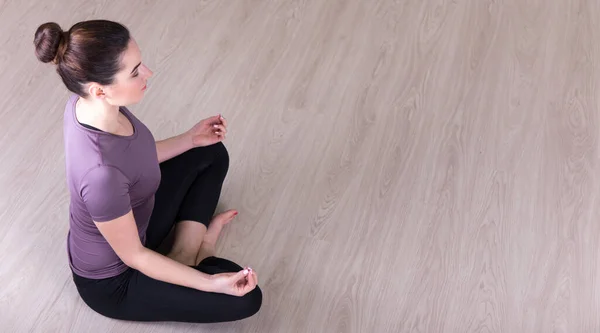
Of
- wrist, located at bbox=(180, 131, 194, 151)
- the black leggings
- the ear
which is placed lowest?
the black leggings

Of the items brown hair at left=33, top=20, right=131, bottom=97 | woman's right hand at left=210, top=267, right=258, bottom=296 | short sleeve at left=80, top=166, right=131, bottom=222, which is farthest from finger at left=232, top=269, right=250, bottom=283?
brown hair at left=33, top=20, right=131, bottom=97

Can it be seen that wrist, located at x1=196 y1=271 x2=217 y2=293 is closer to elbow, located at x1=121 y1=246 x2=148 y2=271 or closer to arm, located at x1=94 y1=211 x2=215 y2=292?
arm, located at x1=94 y1=211 x2=215 y2=292

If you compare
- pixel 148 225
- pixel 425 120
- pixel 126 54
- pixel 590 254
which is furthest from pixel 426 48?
pixel 126 54

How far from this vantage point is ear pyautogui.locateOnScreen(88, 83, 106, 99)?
4.93 feet

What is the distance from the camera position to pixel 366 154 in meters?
2.31

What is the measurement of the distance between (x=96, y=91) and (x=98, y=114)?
0.07 m

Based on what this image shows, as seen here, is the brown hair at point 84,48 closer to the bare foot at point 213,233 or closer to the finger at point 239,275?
the finger at point 239,275

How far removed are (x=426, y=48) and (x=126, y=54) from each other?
1.40 metres

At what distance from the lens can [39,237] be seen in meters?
2.04

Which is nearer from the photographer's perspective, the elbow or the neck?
the neck

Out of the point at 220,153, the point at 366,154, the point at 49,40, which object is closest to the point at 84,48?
the point at 49,40

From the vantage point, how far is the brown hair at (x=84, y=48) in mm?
1455

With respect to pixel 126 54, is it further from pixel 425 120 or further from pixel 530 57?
pixel 530 57

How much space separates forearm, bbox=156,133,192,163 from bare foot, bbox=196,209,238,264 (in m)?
0.22
